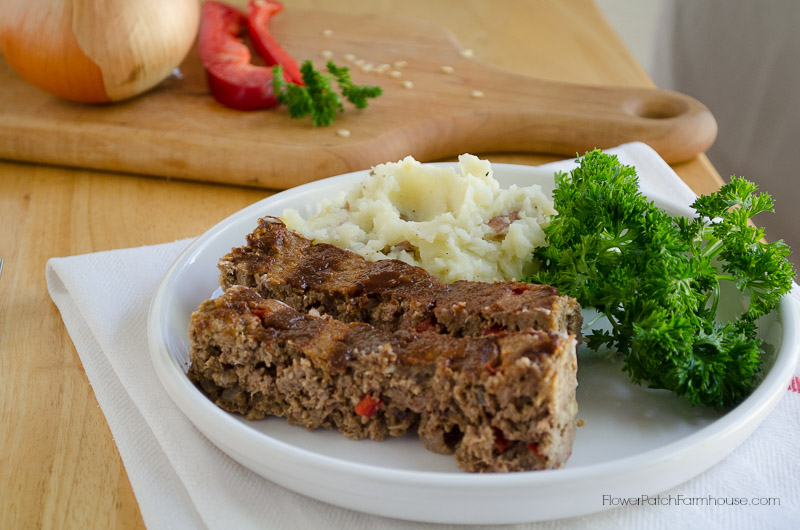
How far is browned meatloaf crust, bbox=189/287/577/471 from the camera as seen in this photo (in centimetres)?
273

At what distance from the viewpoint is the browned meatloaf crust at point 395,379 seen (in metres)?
2.73

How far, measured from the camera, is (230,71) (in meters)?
6.27

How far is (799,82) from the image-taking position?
7871 millimetres

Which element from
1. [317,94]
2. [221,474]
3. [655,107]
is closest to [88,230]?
[317,94]

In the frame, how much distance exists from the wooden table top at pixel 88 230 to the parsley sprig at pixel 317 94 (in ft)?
2.38

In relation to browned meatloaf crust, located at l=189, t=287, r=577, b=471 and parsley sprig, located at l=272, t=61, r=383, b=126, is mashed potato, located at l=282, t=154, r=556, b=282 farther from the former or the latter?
parsley sprig, located at l=272, t=61, r=383, b=126

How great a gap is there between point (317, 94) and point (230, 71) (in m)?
0.85

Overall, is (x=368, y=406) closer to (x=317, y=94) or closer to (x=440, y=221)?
(x=440, y=221)

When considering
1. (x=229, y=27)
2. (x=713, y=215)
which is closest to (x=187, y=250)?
(x=713, y=215)

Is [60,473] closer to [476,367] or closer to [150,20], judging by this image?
[476,367]

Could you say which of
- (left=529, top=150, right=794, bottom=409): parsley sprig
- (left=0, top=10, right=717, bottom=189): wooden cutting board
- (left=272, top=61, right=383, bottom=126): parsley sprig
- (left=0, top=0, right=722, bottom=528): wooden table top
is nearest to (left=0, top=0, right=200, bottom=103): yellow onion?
(left=0, top=10, right=717, bottom=189): wooden cutting board

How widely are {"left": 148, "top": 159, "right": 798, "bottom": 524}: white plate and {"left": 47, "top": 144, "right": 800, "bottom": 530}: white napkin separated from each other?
0.12 metres

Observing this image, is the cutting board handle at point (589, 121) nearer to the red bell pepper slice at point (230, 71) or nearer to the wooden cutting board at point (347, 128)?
the wooden cutting board at point (347, 128)

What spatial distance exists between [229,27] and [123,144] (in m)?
1.89
